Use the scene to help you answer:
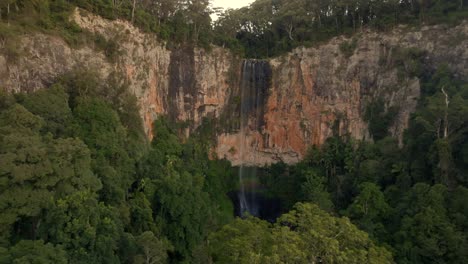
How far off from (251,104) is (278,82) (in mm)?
3138

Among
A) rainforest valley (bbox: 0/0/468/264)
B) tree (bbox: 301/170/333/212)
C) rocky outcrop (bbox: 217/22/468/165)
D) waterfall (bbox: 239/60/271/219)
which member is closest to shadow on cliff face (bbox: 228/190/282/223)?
rainforest valley (bbox: 0/0/468/264)

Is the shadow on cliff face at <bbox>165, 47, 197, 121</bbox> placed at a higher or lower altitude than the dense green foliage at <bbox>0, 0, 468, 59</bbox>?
lower

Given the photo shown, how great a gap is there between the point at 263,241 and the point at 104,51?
17.3 m

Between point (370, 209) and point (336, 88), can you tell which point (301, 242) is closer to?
point (370, 209)

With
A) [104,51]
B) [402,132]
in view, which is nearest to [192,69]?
[104,51]

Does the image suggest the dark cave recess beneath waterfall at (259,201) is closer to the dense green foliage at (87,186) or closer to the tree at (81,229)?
the dense green foliage at (87,186)

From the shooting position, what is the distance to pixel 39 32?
69.3ft

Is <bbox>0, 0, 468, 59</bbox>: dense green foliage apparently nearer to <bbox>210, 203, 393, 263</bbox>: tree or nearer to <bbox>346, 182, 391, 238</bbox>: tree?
<bbox>346, 182, 391, 238</bbox>: tree

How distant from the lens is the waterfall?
1419 inches

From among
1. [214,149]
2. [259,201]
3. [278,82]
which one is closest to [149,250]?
[259,201]

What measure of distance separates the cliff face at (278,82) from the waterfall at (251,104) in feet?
0.30

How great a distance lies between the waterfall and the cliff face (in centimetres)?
9

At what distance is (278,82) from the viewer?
117 ft

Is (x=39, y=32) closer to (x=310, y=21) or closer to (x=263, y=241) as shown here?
(x=263, y=241)
